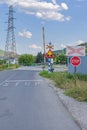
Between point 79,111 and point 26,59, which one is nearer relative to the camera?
point 79,111

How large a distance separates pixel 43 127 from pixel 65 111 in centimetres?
313

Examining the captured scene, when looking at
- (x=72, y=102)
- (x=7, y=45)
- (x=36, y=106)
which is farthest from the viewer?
(x=7, y=45)

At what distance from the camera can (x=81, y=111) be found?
38.2ft

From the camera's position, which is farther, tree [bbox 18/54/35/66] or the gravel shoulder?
tree [bbox 18/54/35/66]

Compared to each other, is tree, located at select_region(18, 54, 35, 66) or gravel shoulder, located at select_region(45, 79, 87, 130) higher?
tree, located at select_region(18, 54, 35, 66)

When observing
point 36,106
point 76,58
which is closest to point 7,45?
point 76,58

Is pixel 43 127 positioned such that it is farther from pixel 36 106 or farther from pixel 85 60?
pixel 85 60

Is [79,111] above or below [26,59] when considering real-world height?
below

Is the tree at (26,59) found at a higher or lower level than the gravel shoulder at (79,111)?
higher

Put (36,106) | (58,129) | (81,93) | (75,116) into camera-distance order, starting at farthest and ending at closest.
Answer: (81,93) < (36,106) < (75,116) < (58,129)

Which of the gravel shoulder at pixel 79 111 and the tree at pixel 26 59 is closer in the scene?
the gravel shoulder at pixel 79 111

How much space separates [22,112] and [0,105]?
2.21 meters

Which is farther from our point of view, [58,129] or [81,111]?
[81,111]

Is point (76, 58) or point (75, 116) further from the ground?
point (76, 58)
